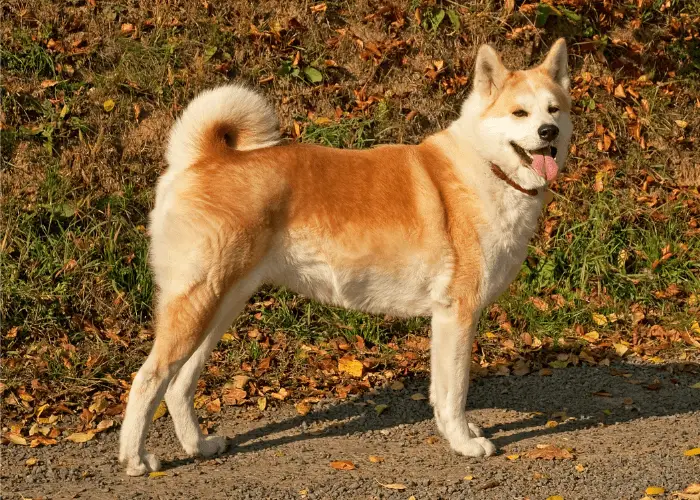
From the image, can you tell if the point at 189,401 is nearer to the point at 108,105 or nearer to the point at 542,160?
the point at 542,160

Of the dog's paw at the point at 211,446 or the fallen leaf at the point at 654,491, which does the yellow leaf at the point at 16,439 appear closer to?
the dog's paw at the point at 211,446

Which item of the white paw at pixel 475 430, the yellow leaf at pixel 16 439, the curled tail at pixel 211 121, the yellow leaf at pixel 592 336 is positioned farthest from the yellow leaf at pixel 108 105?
the yellow leaf at pixel 592 336

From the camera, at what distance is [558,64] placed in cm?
465

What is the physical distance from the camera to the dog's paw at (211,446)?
4418 millimetres

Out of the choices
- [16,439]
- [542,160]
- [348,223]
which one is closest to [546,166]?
[542,160]

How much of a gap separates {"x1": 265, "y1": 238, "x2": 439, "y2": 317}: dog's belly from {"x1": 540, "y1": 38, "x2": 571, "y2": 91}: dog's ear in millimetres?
1288

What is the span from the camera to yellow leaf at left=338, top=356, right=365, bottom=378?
5.61 meters

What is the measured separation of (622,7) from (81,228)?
5.23 m

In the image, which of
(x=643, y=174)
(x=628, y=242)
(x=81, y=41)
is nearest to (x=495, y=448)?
(x=628, y=242)

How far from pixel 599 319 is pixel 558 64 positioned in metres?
2.38

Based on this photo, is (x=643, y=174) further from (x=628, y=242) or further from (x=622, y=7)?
(x=622, y=7)

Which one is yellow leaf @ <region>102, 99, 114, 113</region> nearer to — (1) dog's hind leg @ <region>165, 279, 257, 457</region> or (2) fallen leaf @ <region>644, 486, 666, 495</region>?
(1) dog's hind leg @ <region>165, 279, 257, 457</region>

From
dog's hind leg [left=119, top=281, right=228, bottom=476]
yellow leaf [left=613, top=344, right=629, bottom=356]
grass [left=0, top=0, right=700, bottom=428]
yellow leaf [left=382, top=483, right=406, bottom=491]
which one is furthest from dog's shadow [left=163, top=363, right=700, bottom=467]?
yellow leaf [left=382, top=483, right=406, bottom=491]

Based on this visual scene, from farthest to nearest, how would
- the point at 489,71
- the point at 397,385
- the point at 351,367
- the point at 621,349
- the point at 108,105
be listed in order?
the point at 108,105 → the point at 621,349 → the point at 351,367 → the point at 397,385 → the point at 489,71
